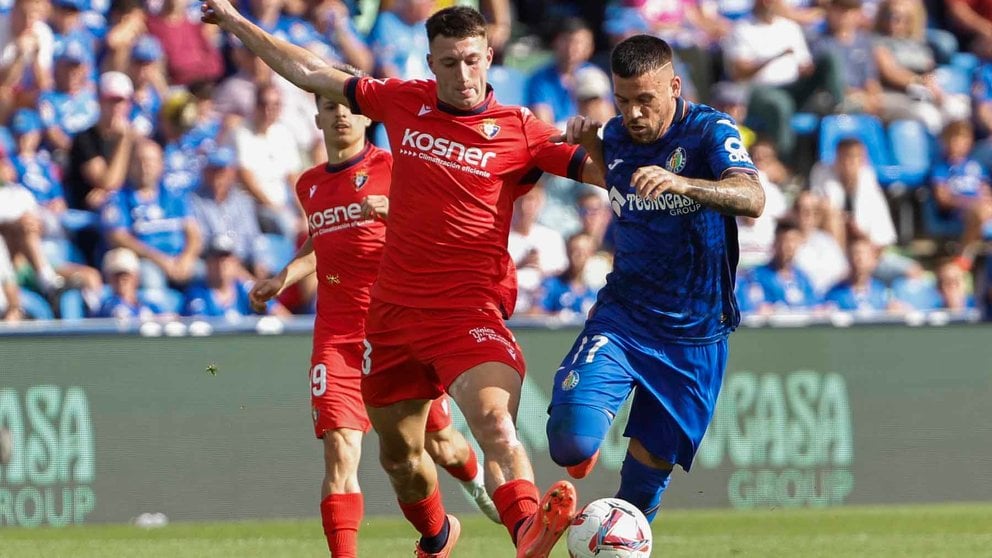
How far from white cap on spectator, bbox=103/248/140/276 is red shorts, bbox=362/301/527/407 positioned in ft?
18.6

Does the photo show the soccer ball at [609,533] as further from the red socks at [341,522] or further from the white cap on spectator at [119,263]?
the white cap on spectator at [119,263]

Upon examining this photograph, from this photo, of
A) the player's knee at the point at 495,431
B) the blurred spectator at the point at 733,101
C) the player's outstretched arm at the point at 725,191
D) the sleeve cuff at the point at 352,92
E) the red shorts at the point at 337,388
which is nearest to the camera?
the player's outstretched arm at the point at 725,191

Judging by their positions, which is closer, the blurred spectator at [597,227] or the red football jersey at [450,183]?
the red football jersey at [450,183]

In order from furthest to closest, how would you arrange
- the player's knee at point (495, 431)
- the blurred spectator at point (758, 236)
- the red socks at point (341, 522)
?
1. the blurred spectator at point (758, 236)
2. the red socks at point (341, 522)
3. the player's knee at point (495, 431)

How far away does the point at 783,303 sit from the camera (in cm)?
1387

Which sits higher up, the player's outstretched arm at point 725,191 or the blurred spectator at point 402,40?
the player's outstretched arm at point 725,191

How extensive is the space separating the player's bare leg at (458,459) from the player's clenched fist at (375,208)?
1.58m

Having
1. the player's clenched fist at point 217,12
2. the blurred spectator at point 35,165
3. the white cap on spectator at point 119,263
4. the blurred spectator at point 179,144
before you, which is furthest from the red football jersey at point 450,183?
the blurred spectator at point 35,165

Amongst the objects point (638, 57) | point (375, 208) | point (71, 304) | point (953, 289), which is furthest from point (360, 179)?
point (953, 289)

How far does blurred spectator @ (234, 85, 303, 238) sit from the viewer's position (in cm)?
1377

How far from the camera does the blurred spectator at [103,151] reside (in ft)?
45.1

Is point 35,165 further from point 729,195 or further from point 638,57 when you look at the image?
point 729,195

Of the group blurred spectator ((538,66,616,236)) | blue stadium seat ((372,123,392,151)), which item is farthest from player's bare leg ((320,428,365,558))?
blue stadium seat ((372,123,392,151))

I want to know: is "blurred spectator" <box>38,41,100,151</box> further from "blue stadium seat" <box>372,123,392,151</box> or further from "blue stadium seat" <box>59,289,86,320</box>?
"blue stadium seat" <box>372,123,392,151</box>
